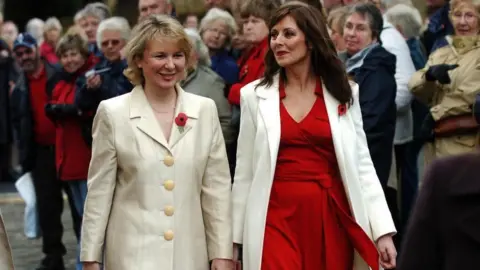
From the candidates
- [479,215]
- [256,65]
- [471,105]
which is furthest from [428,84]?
[479,215]

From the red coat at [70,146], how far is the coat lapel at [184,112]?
3.93 metres

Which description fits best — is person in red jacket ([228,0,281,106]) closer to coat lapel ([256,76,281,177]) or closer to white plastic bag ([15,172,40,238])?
coat lapel ([256,76,281,177])

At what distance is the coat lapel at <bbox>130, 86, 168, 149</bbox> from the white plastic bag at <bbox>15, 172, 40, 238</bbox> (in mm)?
5275

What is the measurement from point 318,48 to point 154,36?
35.1 inches

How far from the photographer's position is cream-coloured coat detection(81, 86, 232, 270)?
659 centimetres

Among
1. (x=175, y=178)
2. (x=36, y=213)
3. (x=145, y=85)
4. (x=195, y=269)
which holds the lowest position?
(x=36, y=213)

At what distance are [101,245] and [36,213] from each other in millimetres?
5862

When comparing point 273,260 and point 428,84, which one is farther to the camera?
point 428,84

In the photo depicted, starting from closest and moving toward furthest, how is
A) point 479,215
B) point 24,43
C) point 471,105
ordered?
point 479,215 < point 471,105 < point 24,43

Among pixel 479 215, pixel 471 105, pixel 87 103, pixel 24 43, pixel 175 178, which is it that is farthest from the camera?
pixel 24 43

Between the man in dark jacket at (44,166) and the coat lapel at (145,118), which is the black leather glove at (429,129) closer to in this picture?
the coat lapel at (145,118)

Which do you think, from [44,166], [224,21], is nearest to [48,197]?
[44,166]

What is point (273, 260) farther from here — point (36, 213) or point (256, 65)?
point (36, 213)

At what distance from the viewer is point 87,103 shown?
33.9 ft
